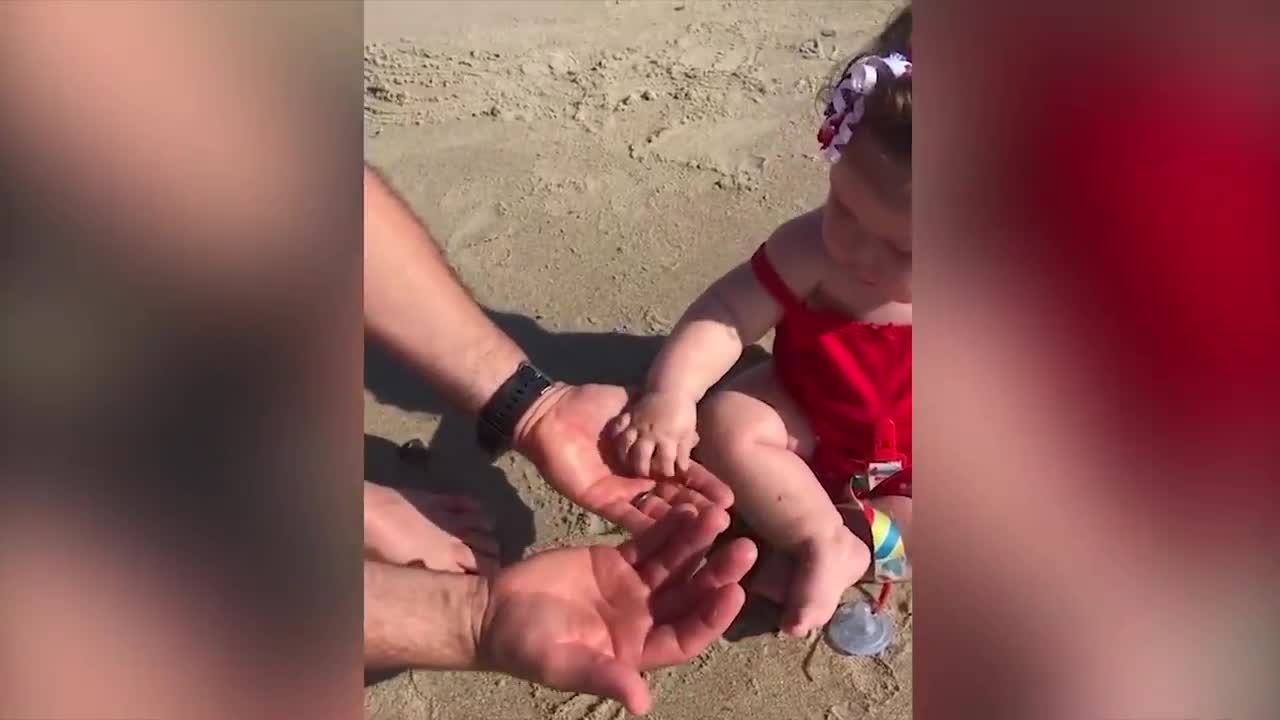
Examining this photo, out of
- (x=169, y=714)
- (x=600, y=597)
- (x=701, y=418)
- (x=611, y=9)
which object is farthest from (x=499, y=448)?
(x=611, y=9)

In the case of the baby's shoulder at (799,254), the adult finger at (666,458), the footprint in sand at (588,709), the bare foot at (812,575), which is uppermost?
the baby's shoulder at (799,254)

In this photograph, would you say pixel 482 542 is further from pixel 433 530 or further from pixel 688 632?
pixel 688 632

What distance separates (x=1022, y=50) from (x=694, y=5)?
1.47m

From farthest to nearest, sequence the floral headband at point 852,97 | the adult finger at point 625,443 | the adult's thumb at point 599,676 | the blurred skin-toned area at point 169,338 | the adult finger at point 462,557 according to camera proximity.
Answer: the adult finger at point 625,443
the adult finger at point 462,557
the floral headband at point 852,97
the adult's thumb at point 599,676
the blurred skin-toned area at point 169,338

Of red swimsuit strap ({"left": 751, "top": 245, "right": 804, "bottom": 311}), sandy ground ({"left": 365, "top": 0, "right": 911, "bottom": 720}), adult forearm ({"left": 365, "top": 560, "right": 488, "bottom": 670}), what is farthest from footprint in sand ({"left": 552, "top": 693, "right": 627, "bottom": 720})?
red swimsuit strap ({"left": 751, "top": 245, "right": 804, "bottom": 311})

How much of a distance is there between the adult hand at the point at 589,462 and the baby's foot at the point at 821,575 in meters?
0.09

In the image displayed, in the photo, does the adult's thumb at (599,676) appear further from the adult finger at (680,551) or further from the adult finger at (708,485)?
the adult finger at (708,485)

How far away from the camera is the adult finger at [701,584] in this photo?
790 mm

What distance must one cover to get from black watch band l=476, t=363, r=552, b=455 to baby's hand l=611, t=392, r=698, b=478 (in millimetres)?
91

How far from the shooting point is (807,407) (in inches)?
43.6

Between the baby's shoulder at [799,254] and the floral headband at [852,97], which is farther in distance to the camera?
the baby's shoulder at [799,254]

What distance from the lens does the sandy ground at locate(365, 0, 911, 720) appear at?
0.94 m

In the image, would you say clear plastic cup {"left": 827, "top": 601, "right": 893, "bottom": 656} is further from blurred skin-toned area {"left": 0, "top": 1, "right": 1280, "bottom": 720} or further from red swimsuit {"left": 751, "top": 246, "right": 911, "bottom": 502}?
blurred skin-toned area {"left": 0, "top": 1, "right": 1280, "bottom": 720}

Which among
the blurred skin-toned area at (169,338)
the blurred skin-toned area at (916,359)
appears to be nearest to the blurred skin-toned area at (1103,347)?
the blurred skin-toned area at (916,359)
